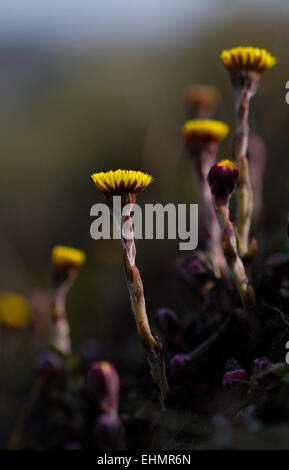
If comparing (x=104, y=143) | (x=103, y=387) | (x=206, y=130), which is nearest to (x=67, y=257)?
(x=103, y=387)

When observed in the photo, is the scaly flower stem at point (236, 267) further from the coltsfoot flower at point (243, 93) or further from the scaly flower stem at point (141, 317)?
the scaly flower stem at point (141, 317)

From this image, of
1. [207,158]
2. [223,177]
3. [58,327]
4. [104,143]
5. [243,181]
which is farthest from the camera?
[104,143]

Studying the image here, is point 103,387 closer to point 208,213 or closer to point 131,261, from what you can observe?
point 131,261

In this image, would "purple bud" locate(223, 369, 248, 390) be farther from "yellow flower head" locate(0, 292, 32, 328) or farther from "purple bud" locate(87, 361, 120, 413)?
"yellow flower head" locate(0, 292, 32, 328)

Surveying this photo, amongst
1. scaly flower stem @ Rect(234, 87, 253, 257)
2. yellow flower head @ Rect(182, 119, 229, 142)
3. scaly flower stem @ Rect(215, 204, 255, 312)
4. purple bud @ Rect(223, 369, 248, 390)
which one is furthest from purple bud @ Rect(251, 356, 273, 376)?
yellow flower head @ Rect(182, 119, 229, 142)

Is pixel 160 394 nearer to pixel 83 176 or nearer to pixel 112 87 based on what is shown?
pixel 83 176
